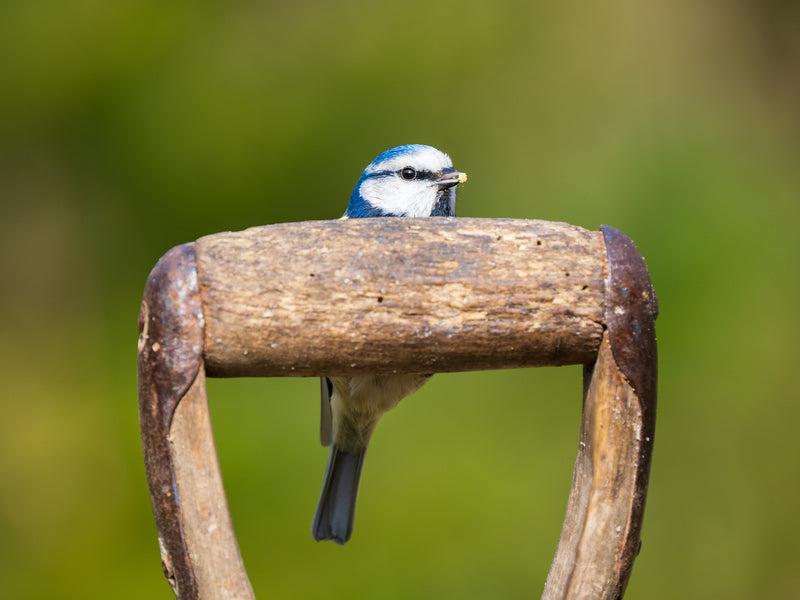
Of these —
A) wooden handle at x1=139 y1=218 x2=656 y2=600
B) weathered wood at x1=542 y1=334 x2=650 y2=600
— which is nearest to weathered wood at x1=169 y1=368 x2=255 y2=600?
wooden handle at x1=139 y1=218 x2=656 y2=600

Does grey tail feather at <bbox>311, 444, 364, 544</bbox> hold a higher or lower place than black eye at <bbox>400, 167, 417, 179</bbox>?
lower

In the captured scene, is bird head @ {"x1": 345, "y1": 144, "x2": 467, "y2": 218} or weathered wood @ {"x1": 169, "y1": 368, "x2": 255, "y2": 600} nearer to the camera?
weathered wood @ {"x1": 169, "y1": 368, "x2": 255, "y2": 600}

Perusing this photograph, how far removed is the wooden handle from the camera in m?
1.02

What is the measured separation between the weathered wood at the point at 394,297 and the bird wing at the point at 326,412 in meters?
0.66

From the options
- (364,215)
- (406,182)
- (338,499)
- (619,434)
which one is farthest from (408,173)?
(619,434)

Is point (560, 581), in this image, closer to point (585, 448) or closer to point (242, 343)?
point (585, 448)

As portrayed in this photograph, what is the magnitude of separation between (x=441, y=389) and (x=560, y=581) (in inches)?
66.3

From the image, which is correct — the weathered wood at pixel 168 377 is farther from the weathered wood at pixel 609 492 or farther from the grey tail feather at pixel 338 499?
the grey tail feather at pixel 338 499

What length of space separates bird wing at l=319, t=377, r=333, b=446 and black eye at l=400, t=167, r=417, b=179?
44cm

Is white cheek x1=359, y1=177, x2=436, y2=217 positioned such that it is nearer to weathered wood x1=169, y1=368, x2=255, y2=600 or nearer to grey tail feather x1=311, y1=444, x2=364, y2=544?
grey tail feather x1=311, y1=444, x2=364, y2=544

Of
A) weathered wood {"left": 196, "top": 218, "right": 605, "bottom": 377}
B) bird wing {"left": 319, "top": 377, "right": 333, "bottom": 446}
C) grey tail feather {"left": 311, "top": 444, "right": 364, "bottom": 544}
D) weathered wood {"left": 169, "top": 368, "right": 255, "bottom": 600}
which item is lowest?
grey tail feather {"left": 311, "top": 444, "right": 364, "bottom": 544}

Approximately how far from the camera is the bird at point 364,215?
169 cm

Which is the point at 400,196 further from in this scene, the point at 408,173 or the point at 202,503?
the point at 202,503

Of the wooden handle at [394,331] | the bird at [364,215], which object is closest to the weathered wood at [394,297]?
the wooden handle at [394,331]
